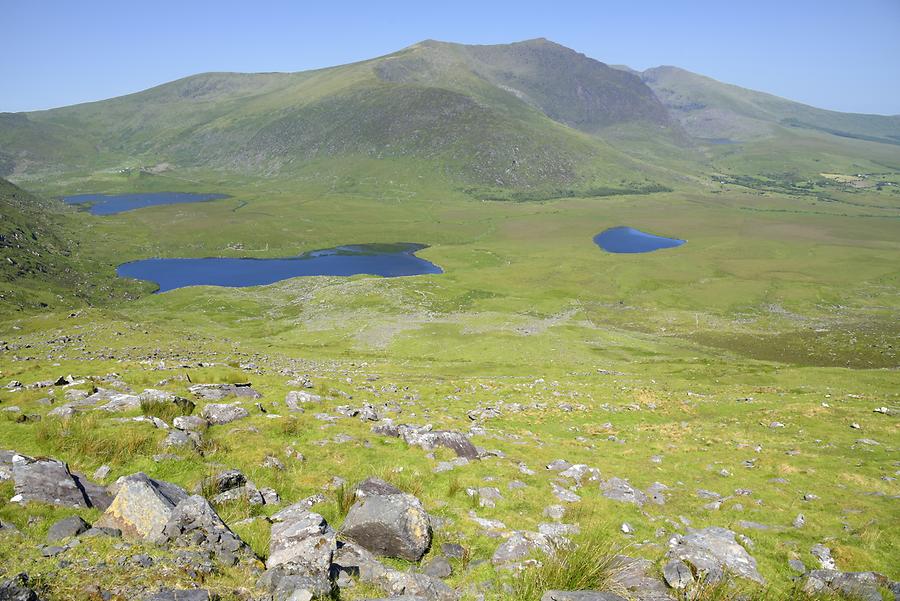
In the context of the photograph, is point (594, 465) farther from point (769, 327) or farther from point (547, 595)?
point (769, 327)

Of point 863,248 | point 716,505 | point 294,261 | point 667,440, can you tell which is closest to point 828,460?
point 667,440

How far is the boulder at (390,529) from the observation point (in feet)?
39.0

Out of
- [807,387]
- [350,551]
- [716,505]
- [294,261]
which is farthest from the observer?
[294,261]

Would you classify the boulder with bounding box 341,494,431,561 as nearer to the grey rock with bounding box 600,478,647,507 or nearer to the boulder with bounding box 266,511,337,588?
the boulder with bounding box 266,511,337,588

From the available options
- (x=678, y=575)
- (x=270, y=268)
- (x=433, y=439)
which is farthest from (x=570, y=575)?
(x=270, y=268)

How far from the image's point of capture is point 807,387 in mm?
47500

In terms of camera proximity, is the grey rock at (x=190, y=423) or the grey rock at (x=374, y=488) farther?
the grey rock at (x=190, y=423)

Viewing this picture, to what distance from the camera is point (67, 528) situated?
9805 millimetres

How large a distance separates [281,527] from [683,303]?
396 feet

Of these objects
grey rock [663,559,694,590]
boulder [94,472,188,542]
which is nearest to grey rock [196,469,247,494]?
boulder [94,472,188,542]

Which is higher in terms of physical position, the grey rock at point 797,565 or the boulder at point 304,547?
the boulder at point 304,547

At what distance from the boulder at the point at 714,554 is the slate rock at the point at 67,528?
14.3m

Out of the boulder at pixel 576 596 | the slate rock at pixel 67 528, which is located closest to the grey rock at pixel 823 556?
the boulder at pixel 576 596

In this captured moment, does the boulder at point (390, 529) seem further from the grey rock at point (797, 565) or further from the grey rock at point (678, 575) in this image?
the grey rock at point (797, 565)
